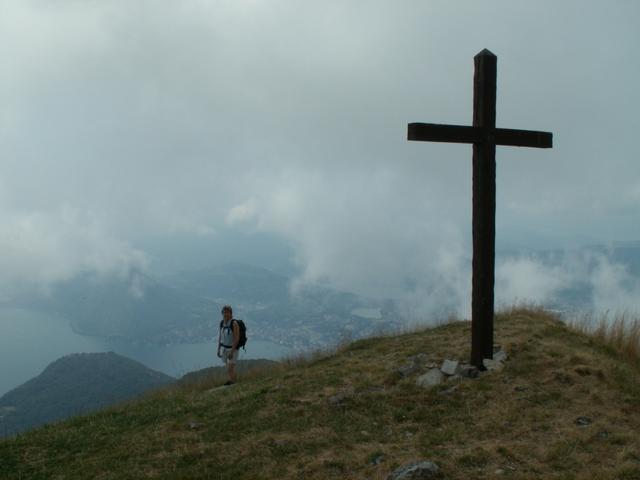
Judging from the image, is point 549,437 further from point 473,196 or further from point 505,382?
point 473,196

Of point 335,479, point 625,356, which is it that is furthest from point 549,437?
point 625,356

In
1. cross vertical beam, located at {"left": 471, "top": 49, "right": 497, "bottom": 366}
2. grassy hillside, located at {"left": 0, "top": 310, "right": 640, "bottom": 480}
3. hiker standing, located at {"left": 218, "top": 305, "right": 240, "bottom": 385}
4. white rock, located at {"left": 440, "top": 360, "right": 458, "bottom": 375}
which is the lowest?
grassy hillside, located at {"left": 0, "top": 310, "right": 640, "bottom": 480}

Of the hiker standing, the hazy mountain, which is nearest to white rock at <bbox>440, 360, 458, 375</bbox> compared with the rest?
the hiker standing

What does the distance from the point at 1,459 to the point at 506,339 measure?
9206mm

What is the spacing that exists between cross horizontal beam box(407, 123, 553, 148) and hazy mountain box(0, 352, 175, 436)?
59.4 meters

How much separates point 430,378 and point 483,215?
3.01 metres

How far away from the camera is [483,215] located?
29.4ft

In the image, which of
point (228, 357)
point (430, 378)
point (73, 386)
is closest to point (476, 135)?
point (430, 378)

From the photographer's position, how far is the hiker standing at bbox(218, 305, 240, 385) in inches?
492

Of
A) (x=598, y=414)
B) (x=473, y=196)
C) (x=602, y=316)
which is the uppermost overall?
(x=473, y=196)

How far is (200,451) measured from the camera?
6.82 meters

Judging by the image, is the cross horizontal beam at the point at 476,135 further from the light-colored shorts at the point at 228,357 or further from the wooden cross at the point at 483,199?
the light-colored shorts at the point at 228,357

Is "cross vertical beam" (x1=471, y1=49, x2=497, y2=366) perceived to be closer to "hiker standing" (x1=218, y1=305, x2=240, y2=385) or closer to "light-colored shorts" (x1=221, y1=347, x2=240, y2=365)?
"hiker standing" (x1=218, y1=305, x2=240, y2=385)

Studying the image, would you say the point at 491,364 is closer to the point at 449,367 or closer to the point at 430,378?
the point at 449,367
